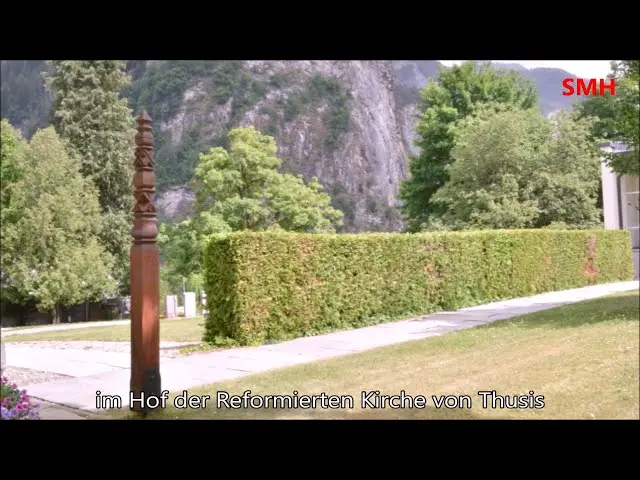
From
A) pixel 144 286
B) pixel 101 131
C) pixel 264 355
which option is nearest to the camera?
pixel 144 286

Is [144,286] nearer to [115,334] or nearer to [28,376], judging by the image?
[28,376]

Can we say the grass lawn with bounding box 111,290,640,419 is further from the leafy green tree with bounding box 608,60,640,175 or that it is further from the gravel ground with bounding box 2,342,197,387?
the gravel ground with bounding box 2,342,197,387

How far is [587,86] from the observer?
3.91 meters

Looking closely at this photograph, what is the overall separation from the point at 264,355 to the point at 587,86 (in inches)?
138

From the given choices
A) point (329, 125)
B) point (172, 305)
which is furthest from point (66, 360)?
point (329, 125)

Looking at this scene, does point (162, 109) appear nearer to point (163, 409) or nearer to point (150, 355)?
point (150, 355)

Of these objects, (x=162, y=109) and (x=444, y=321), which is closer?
(x=162, y=109)

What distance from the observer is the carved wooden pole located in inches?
148

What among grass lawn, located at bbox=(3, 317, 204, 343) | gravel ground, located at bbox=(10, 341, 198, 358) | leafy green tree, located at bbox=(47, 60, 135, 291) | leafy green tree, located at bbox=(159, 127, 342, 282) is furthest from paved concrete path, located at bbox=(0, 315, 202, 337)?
leafy green tree, located at bbox=(159, 127, 342, 282)

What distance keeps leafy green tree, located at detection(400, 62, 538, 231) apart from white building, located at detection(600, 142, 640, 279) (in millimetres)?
988
